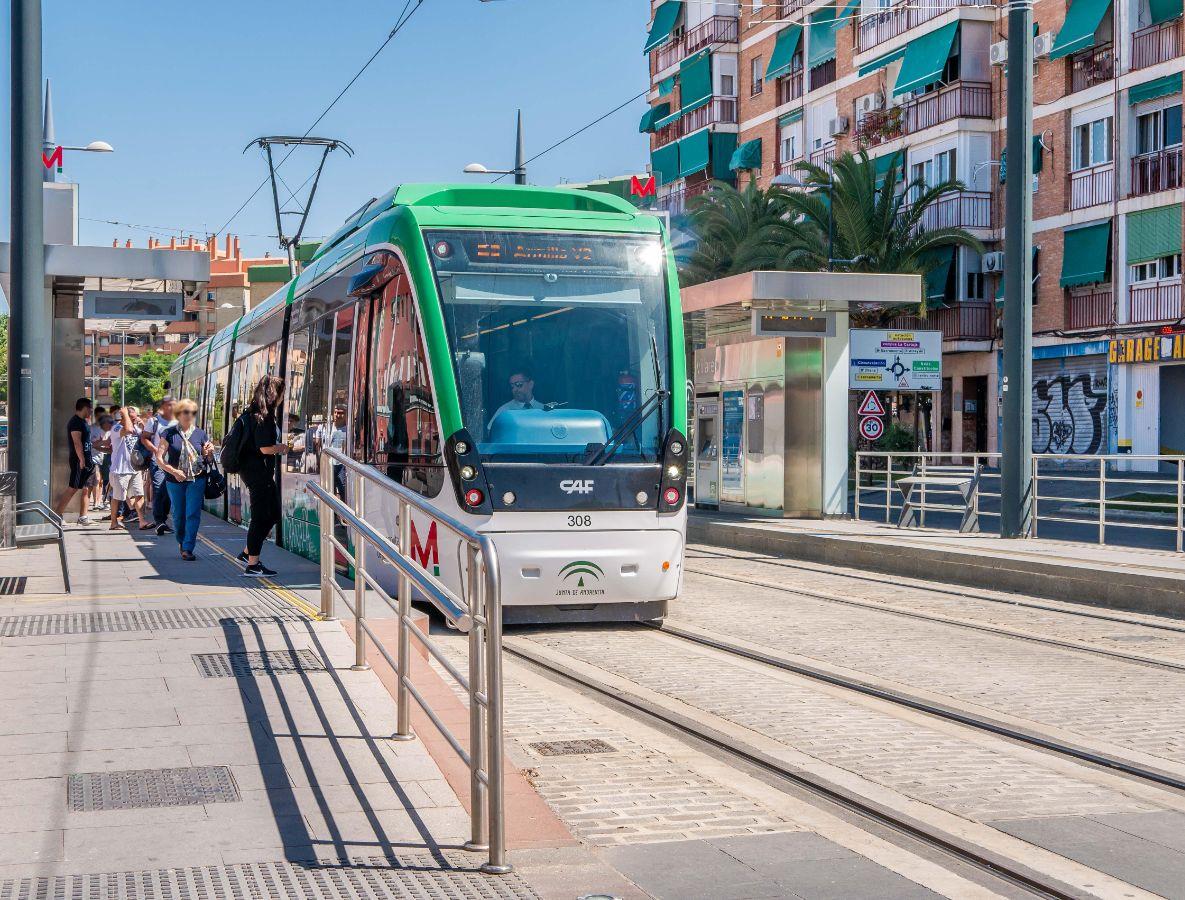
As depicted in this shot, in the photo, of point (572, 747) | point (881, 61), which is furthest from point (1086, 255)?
point (572, 747)

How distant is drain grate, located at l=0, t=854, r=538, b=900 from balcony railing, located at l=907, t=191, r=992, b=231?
1549 inches

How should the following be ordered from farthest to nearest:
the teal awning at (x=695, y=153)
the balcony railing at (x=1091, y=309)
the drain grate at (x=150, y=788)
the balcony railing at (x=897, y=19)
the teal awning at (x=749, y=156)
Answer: the teal awning at (x=695, y=153), the teal awning at (x=749, y=156), the balcony railing at (x=897, y=19), the balcony railing at (x=1091, y=309), the drain grate at (x=150, y=788)

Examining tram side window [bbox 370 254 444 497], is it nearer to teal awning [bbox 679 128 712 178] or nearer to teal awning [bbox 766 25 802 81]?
teal awning [bbox 766 25 802 81]

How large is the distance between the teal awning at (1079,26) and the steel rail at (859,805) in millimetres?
33114

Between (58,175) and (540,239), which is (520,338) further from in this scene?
(58,175)

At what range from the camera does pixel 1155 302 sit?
3631 centimetres

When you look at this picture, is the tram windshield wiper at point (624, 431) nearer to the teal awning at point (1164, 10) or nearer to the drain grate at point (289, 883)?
the drain grate at point (289, 883)

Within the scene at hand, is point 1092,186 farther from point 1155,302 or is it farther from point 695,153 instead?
point 695,153

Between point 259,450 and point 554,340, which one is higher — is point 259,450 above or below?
below

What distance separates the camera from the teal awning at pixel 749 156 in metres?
52.6

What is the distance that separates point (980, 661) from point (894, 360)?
625 inches

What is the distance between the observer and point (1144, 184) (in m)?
36.6

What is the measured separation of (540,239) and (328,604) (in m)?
3.59

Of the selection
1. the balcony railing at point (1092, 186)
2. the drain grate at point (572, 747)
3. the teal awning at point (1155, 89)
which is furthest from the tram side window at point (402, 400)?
the balcony railing at point (1092, 186)
